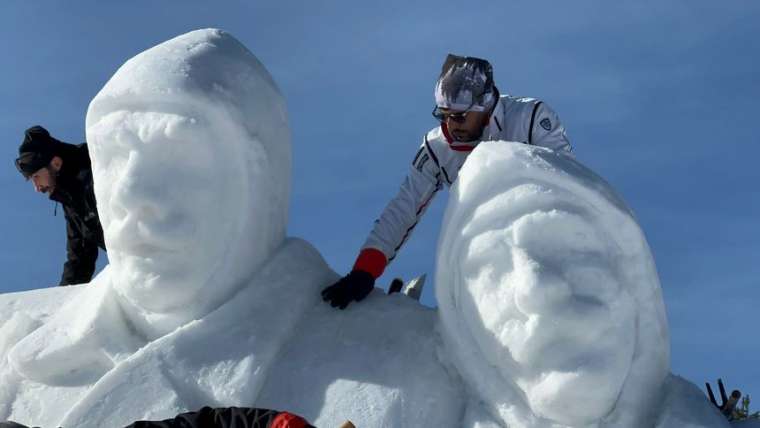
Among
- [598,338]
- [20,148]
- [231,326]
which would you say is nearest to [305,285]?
[231,326]

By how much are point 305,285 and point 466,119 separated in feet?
3.38

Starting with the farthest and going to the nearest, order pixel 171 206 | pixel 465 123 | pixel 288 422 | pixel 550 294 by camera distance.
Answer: pixel 465 123, pixel 171 206, pixel 550 294, pixel 288 422

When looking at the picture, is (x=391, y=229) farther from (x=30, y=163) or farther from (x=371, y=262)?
(x=30, y=163)

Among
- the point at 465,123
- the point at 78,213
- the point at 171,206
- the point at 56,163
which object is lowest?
the point at 78,213

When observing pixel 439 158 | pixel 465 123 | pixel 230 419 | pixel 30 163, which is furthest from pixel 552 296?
pixel 30 163

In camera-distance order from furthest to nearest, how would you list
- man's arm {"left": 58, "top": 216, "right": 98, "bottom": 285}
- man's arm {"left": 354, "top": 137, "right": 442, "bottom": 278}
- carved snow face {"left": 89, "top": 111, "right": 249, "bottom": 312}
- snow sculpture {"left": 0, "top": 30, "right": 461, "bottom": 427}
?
man's arm {"left": 58, "top": 216, "right": 98, "bottom": 285} < man's arm {"left": 354, "top": 137, "right": 442, "bottom": 278} < carved snow face {"left": 89, "top": 111, "right": 249, "bottom": 312} < snow sculpture {"left": 0, "top": 30, "right": 461, "bottom": 427}

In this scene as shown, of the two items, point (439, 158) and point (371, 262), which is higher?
point (439, 158)

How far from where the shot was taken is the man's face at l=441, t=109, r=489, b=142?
7520 millimetres

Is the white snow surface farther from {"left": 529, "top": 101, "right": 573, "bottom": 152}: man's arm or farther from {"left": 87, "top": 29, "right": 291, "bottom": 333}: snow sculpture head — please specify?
{"left": 529, "top": 101, "right": 573, "bottom": 152}: man's arm

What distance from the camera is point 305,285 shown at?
293 inches

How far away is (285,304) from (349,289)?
11.4 inches

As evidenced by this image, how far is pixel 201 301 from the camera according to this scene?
7.28m

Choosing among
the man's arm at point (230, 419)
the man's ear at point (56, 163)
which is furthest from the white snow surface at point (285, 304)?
the man's ear at point (56, 163)

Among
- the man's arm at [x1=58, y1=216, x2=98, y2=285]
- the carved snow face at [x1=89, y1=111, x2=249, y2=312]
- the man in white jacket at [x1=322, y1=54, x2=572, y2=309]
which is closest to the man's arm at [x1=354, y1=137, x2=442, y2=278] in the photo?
the man in white jacket at [x1=322, y1=54, x2=572, y2=309]
